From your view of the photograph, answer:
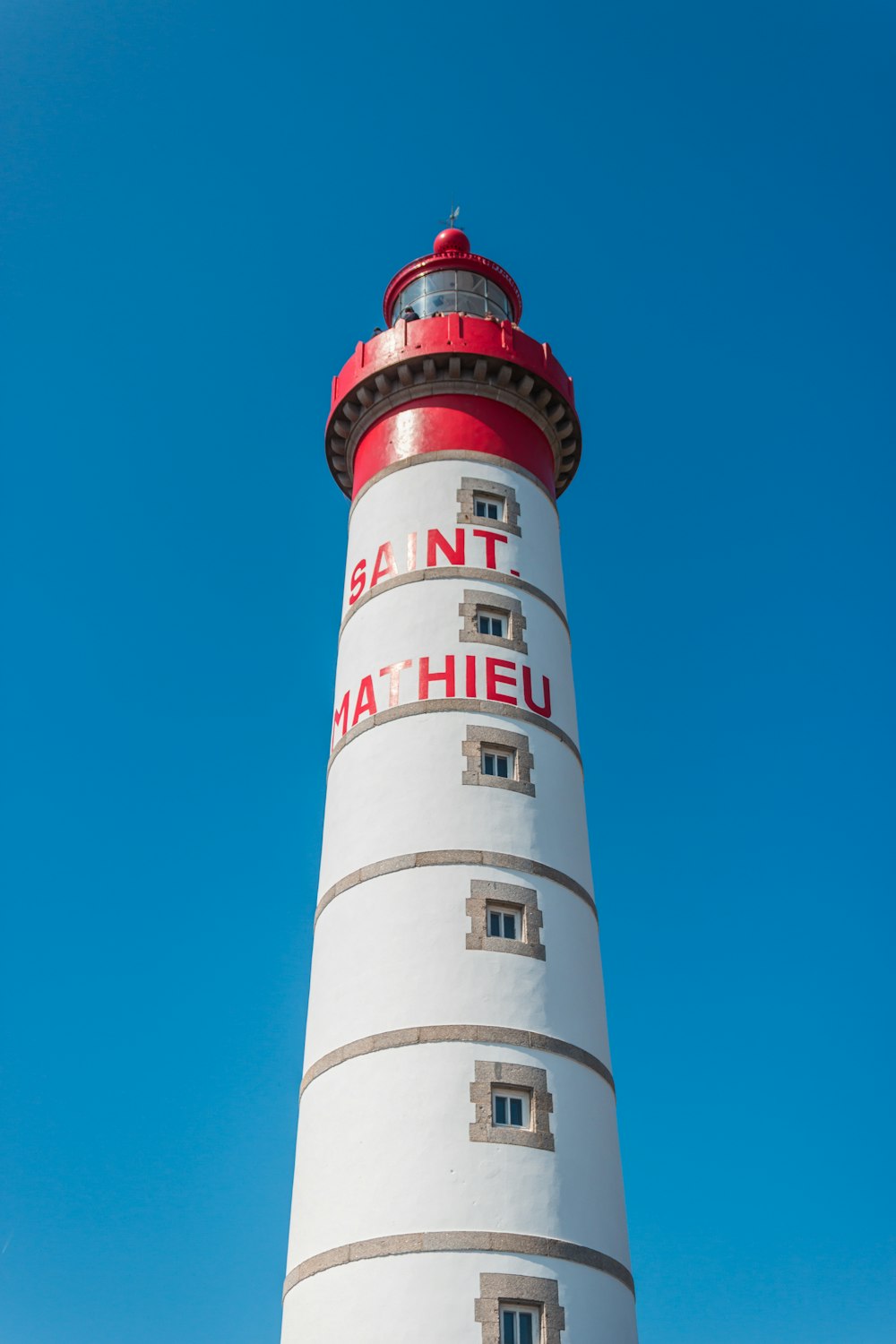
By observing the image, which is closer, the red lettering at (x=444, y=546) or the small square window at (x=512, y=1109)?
the small square window at (x=512, y=1109)

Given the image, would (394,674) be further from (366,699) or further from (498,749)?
(498,749)

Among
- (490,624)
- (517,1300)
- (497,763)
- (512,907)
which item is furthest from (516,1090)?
(490,624)

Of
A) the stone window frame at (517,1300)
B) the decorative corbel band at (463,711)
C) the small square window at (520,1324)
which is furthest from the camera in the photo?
the decorative corbel band at (463,711)

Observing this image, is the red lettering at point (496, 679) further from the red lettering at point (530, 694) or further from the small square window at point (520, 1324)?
the small square window at point (520, 1324)

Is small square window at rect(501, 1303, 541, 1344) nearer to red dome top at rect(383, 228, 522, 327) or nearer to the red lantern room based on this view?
Result: the red lantern room

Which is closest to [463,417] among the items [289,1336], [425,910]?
[425,910]

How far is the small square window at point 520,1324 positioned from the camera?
18891 mm

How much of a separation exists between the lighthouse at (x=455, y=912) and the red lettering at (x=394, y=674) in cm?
5

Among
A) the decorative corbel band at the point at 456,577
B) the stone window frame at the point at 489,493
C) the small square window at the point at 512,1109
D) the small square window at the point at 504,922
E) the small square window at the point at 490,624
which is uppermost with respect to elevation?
the stone window frame at the point at 489,493

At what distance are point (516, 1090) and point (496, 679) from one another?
8504mm

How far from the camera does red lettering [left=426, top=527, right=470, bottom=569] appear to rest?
90.5ft

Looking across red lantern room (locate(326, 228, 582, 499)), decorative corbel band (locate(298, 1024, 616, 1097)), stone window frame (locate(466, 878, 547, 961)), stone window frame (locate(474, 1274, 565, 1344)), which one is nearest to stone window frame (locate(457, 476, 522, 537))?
red lantern room (locate(326, 228, 582, 499))

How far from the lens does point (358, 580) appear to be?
95.4 feet

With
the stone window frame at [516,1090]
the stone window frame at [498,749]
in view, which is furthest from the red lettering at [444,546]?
the stone window frame at [516,1090]
